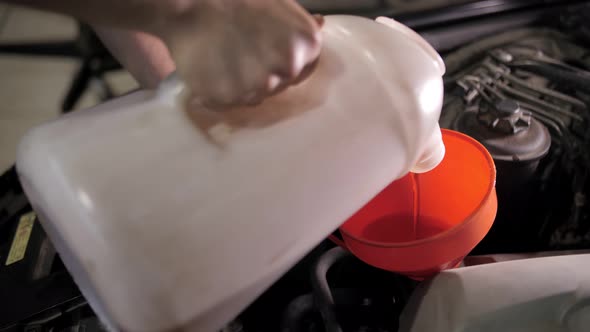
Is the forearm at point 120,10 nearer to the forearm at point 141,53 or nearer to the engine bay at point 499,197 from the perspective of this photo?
the forearm at point 141,53

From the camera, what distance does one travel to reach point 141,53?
491 mm

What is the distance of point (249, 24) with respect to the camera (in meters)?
0.32

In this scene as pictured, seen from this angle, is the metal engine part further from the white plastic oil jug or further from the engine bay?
the white plastic oil jug

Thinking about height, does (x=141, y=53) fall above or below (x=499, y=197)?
above

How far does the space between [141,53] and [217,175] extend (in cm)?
23

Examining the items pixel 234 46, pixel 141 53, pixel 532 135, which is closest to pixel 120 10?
pixel 234 46

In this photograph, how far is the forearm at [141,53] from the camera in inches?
18.9

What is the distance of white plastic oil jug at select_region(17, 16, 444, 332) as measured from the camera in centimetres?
31

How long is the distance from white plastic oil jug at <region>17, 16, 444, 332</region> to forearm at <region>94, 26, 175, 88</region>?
11cm

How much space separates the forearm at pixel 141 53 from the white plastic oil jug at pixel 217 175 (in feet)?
0.37

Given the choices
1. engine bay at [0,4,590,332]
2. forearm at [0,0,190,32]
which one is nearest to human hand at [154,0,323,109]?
forearm at [0,0,190,32]

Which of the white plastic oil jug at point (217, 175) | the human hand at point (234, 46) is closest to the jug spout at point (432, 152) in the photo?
the white plastic oil jug at point (217, 175)

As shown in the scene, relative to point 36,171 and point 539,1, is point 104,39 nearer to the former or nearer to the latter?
point 36,171

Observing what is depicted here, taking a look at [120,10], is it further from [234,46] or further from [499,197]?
[499,197]
